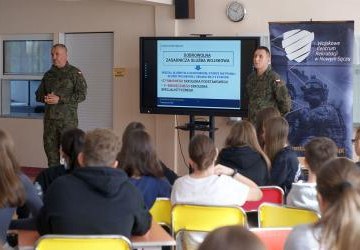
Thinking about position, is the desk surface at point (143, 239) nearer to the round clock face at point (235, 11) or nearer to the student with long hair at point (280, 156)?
the student with long hair at point (280, 156)


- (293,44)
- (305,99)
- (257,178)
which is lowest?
(257,178)

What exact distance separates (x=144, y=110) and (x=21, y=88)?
7.98ft

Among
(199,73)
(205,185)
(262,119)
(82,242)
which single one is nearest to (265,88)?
(199,73)

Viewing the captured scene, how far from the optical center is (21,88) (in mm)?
9188

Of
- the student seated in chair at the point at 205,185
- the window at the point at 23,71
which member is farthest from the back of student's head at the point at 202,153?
the window at the point at 23,71

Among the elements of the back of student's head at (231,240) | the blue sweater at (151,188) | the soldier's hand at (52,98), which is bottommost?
the blue sweater at (151,188)

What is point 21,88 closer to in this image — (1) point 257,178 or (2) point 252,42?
(2) point 252,42

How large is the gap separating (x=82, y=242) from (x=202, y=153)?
45.2 inches

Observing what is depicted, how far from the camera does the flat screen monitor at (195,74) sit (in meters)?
7.15

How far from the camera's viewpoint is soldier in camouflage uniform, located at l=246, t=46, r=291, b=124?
6.48 metres

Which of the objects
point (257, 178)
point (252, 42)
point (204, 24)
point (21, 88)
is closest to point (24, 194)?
point (257, 178)

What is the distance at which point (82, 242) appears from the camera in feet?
8.39

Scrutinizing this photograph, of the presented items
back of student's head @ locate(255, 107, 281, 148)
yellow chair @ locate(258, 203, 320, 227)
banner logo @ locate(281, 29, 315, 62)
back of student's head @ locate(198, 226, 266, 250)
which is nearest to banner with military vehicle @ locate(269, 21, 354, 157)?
banner logo @ locate(281, 29, 315, 62)

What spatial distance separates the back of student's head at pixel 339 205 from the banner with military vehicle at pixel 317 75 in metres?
4.70
